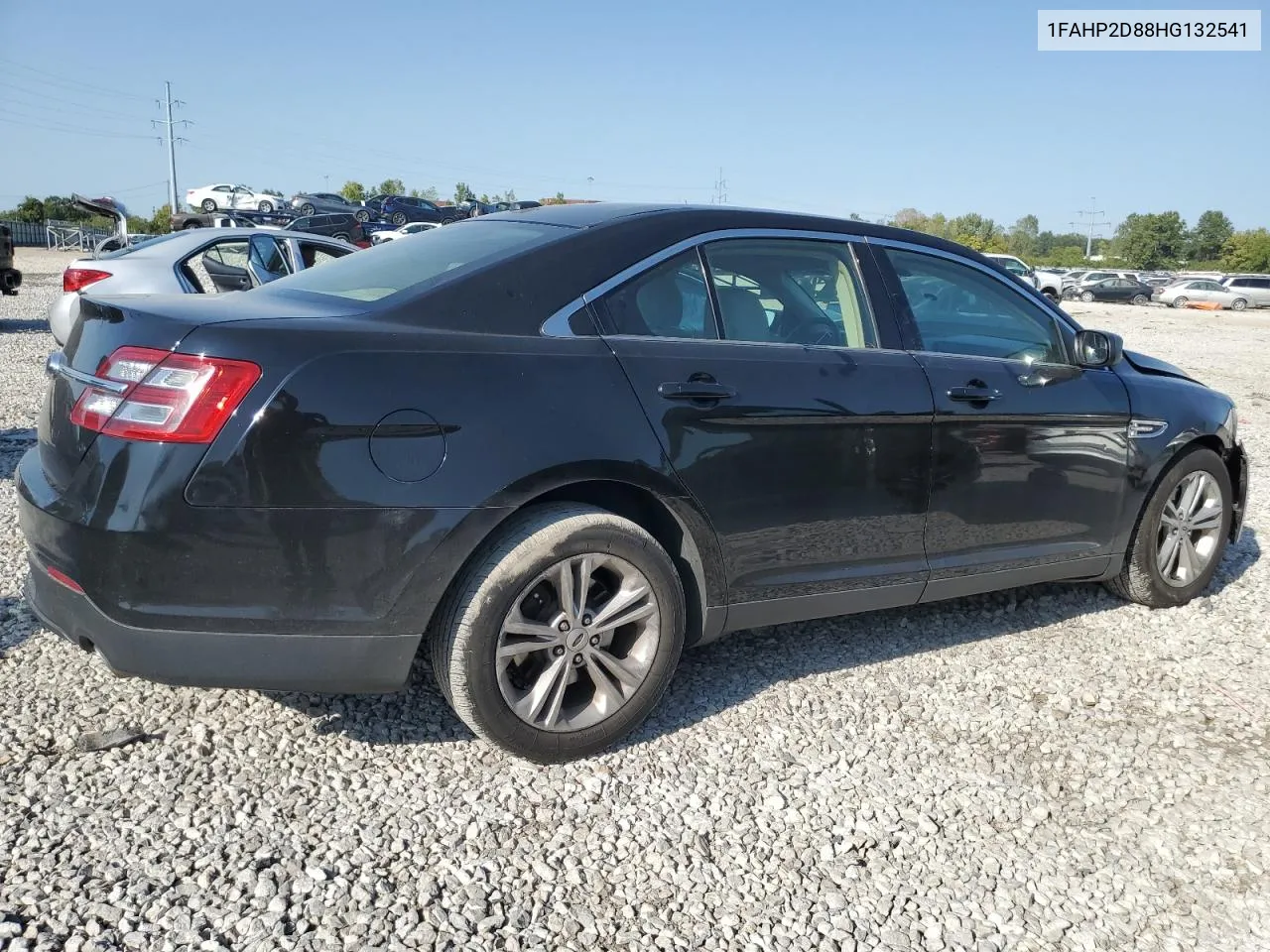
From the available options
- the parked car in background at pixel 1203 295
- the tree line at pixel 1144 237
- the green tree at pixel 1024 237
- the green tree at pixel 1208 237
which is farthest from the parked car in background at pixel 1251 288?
the green tree at pixel 1024 237

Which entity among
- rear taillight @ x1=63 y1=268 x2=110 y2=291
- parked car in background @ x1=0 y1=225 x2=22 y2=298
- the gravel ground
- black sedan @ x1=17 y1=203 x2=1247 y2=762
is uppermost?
parked car in background @ x1=0 y1=225 x2=22 y2=298

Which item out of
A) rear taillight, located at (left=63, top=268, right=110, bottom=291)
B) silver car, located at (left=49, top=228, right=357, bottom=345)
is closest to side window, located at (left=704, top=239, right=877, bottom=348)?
silver car, located at (left=49, top=228, right=357, bottom=345)

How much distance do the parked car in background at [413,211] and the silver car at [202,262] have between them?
3457cm

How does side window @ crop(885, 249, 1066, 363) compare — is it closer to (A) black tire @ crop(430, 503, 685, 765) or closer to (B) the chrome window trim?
(B) the chrome window trim

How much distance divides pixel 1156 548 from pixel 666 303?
8.82ft

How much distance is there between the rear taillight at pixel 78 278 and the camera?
9.35 m

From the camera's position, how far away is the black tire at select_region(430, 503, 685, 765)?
284 centimetres

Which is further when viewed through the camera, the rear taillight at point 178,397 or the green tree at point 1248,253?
the green tree at point 1248,253

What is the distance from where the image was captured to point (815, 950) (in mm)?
2328

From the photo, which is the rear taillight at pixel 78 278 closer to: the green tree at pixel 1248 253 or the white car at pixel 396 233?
the white car at pixel 396 233

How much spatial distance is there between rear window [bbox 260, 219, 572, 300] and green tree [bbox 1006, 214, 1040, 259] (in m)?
123

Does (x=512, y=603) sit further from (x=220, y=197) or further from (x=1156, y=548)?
(x=220, y=197)

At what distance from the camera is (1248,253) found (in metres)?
81.6

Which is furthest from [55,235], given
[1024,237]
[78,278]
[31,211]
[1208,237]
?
[1024,237]
